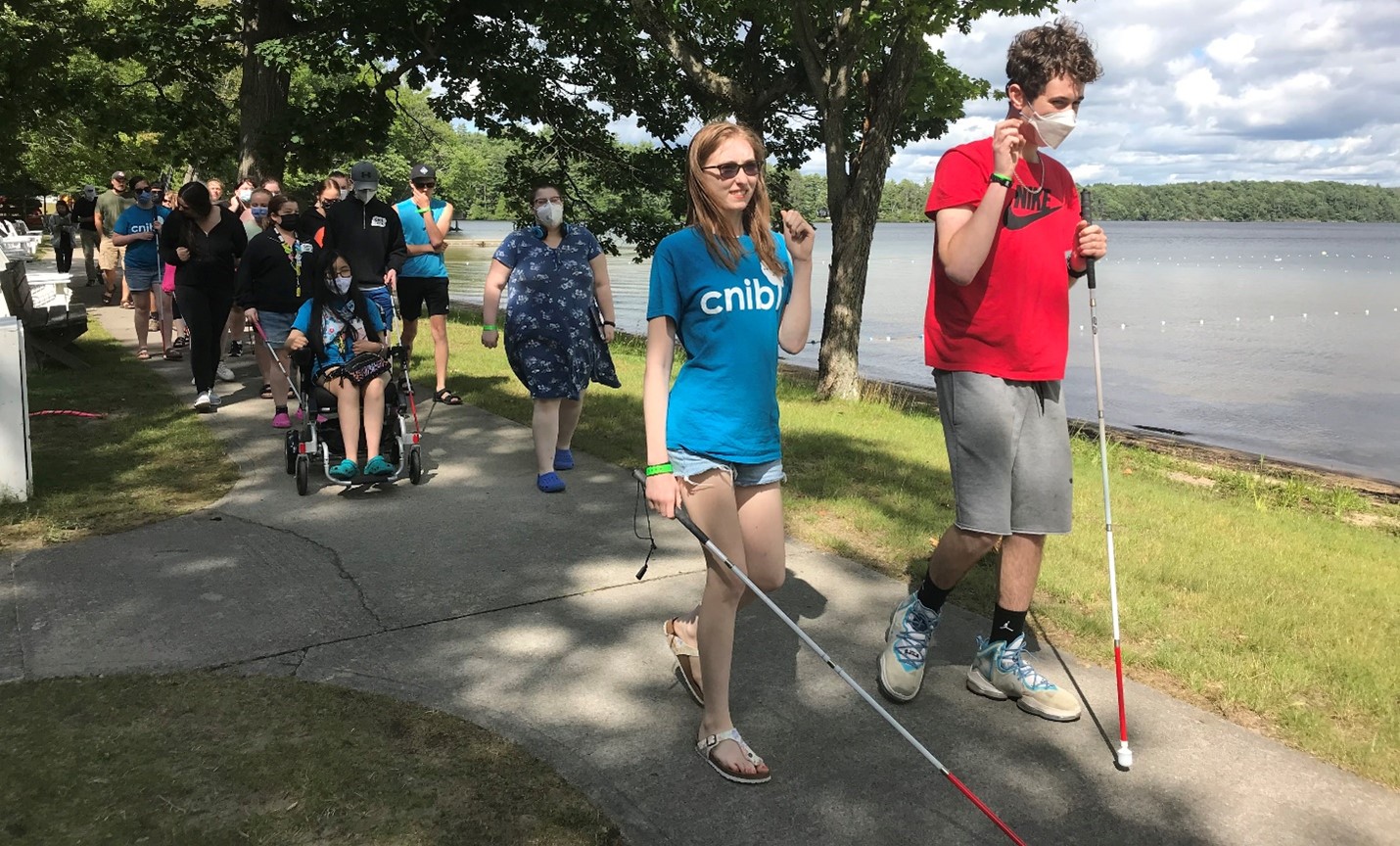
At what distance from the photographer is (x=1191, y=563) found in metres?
5.64

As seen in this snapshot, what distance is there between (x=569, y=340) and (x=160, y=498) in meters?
2.57

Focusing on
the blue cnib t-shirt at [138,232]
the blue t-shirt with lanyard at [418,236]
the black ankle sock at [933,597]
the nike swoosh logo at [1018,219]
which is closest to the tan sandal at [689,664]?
the black ankle sock at [933,597]

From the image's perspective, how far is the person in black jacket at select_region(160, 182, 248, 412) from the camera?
349 inches

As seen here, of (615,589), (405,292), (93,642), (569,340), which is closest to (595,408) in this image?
(405,292)

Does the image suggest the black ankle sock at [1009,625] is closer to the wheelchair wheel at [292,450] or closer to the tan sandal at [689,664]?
the tan sandal at [689,664]

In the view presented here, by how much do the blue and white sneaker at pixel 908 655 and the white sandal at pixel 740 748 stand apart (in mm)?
701

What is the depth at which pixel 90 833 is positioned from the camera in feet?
9.38

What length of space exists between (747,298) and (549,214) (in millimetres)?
3725

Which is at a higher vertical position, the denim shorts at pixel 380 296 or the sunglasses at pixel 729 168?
the sunglasses at pixel 729 168

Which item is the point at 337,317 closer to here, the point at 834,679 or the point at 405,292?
the point at 405,292

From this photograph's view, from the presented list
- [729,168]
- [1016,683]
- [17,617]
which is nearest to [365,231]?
[17,617]

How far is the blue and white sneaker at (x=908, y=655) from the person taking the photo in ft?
12.8

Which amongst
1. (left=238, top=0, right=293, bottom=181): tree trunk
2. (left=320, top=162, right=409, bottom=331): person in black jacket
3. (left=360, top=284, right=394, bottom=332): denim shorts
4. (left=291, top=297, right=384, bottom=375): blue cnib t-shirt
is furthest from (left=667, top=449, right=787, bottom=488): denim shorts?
(left=238, top=0, right=293, bottom=181): tree trunk

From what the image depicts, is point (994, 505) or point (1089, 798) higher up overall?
point (994, 505)
